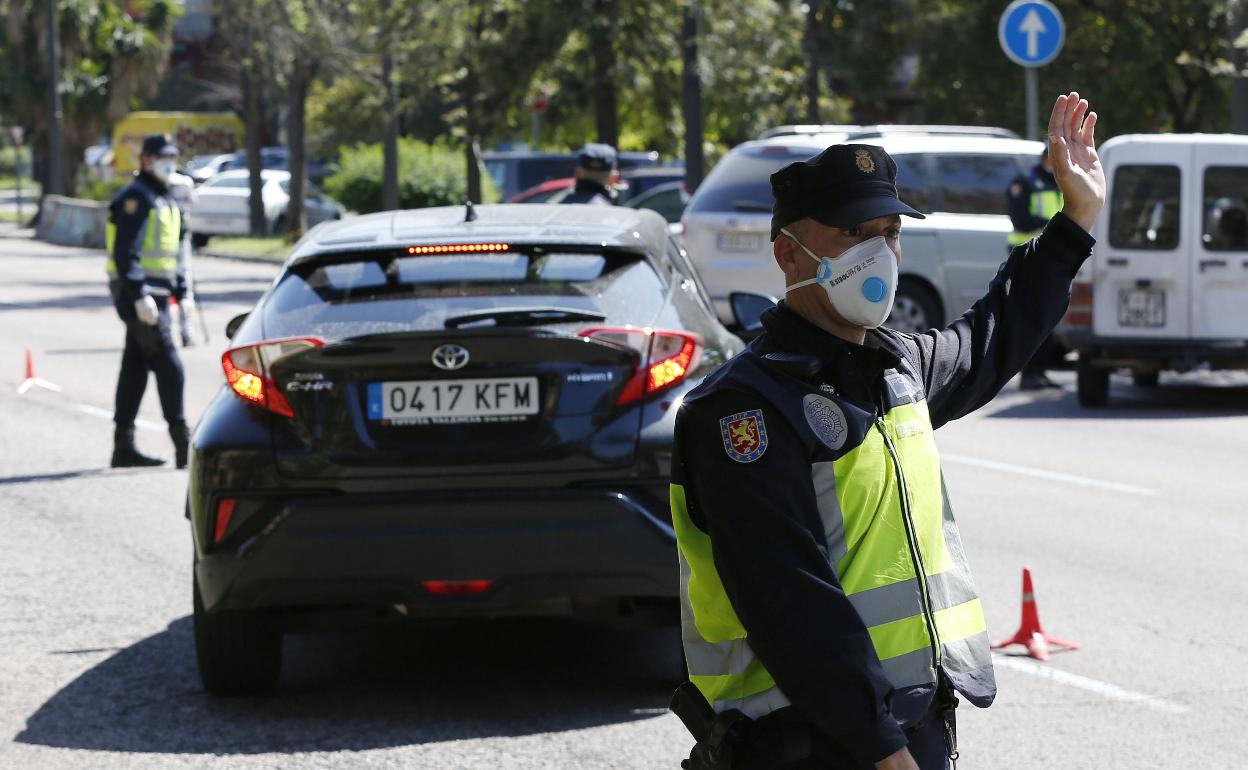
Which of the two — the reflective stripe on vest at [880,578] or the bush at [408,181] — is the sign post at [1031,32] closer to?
the reflective stripe on vest at [880,578]

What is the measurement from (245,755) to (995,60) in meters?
30.5

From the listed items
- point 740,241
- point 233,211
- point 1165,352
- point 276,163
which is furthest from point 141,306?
Result: point 276,163

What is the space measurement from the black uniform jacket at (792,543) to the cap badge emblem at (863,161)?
236mm

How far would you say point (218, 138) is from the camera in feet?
205

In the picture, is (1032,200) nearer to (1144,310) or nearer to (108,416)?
(1144,310)

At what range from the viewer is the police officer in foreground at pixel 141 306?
11.0 metres

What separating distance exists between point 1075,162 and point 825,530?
0.92 meters

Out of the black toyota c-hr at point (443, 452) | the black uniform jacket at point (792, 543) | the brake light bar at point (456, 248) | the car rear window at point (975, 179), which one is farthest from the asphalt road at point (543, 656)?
the car rear window at point (975, 179)

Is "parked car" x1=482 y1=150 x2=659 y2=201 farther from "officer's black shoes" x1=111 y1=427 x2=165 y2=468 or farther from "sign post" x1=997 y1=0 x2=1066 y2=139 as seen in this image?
"officer's black shoes" x1=111 y1=427 x2=165 y2=468

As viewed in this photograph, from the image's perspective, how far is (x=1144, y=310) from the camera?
14.0 m

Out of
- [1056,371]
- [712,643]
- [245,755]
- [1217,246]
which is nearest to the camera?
[712,643]

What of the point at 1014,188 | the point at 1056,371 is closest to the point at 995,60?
the point at 1056,371

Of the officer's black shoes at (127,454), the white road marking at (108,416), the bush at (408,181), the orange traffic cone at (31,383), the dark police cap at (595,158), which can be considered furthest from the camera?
the bush at (408,181)

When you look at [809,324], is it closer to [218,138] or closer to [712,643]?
[712,643]
